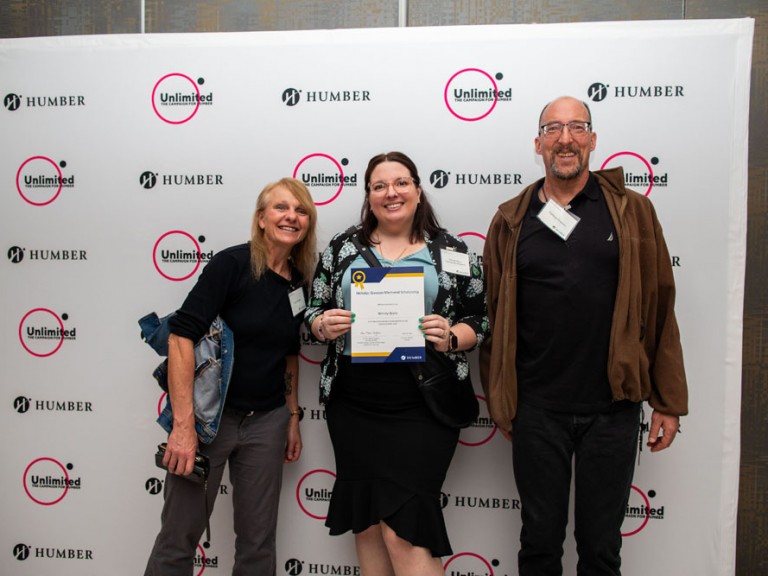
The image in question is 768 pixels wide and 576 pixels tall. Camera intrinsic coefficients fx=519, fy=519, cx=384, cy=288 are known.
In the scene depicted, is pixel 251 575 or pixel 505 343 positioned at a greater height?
pixel 505 343

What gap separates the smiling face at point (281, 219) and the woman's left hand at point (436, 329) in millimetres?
581

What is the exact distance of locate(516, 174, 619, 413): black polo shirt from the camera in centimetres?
172

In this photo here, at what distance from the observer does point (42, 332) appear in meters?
2.47

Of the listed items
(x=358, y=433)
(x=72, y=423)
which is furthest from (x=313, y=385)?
(x=72, y=423)

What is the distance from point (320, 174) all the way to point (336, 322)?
2.84ft

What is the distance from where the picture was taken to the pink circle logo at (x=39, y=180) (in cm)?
246

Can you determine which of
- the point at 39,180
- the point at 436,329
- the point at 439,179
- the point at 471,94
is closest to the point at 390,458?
the point at 436,329

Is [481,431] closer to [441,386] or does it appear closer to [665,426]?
[441,386]

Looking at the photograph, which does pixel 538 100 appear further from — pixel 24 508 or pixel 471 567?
pixel 24 508

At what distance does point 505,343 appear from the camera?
178 cm

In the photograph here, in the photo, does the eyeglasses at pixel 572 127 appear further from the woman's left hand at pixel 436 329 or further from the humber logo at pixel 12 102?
the humber logo at pixel 12 102

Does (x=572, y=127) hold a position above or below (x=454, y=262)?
above

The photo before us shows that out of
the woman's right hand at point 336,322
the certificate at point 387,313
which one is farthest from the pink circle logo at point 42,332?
the certificate at point 387,313

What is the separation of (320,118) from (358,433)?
1.38 metres
